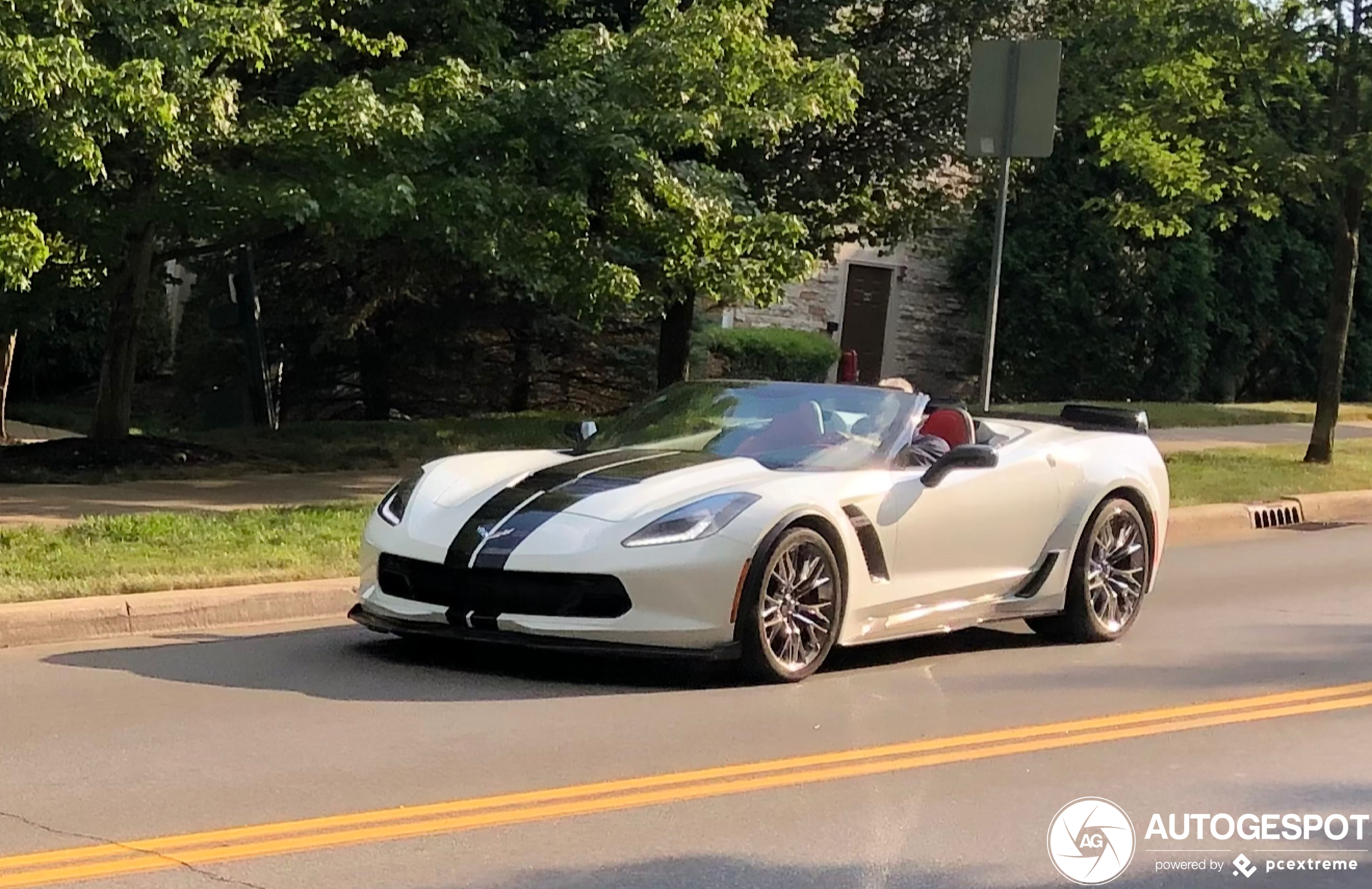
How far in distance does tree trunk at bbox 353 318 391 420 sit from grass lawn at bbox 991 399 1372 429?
7.66m

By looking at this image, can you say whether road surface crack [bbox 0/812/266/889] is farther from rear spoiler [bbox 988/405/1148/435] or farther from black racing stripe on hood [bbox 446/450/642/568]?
rear spoiler [bbox 988/405/1148/435]

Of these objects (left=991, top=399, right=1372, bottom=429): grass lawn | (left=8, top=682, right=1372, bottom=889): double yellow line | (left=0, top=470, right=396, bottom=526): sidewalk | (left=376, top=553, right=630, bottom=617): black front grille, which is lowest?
(left=8, top=682, right=1372, bottom=889): double yellow line

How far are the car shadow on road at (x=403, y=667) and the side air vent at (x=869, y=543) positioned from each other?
512 millimetres

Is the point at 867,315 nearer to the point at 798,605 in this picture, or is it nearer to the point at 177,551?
the point at 177,551

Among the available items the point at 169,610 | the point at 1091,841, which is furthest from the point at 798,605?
the point at 169,610

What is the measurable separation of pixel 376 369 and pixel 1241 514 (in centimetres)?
1108

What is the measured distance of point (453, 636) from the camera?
738cm

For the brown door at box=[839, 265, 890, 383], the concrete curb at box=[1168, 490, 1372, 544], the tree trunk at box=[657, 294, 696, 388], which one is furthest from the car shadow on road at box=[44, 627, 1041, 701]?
the brown door at box=[839, 265, 890, 383]

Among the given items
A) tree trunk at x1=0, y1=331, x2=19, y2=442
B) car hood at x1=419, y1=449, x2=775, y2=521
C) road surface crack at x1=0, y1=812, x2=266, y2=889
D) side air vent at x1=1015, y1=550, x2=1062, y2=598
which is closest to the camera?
road surface crack at x1=0, y1=812, x2=266, y2=889

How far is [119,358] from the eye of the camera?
1525 centimetres

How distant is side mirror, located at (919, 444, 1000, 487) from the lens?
27.0 feet

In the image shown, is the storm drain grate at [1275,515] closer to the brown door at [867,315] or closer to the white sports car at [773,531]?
the white sports car at [773,531]

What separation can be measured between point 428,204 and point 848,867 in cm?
871

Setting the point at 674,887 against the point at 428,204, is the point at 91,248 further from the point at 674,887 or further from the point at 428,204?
the point at 674,887
